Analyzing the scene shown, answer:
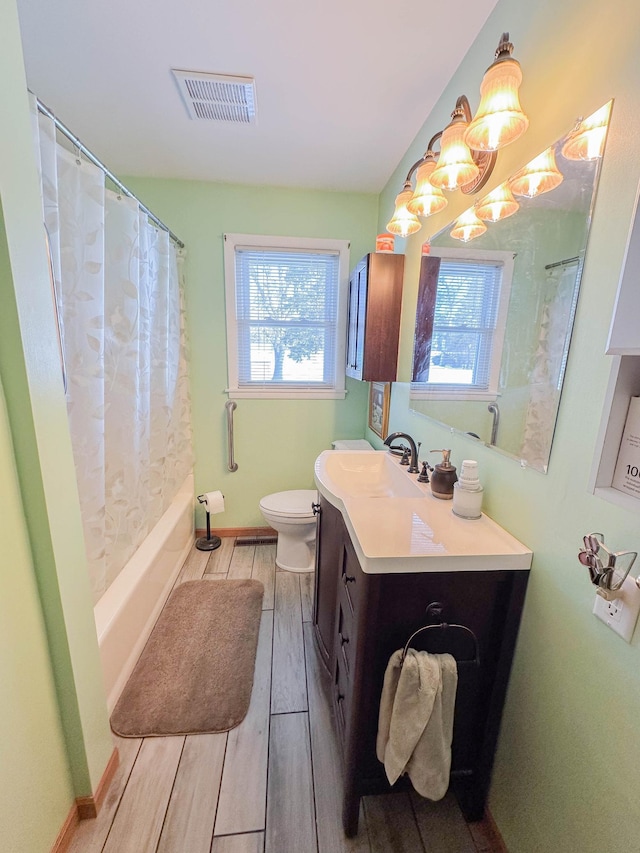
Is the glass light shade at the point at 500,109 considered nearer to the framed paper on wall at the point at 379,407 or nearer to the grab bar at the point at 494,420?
the grab bar at the point at 494,420

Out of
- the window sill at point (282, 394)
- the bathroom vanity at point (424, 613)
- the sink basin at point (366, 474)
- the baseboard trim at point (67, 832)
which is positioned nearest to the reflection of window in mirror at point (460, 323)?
the sink basin at point (366, 474)

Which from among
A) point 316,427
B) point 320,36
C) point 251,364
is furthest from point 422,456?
point 320,36

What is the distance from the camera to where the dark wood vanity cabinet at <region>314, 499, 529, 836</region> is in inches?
35.6

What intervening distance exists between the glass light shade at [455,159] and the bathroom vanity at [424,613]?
1065 mm

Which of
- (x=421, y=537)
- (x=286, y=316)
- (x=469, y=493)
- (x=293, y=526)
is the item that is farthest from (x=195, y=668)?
(x=286, y=316)

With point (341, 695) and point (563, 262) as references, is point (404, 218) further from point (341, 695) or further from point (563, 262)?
point (341, 695)

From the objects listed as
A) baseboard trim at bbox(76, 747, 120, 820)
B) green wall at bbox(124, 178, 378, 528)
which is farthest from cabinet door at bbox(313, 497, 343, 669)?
green wall at bbox(124, 178, 378, 528)

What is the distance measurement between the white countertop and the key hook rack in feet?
0.82

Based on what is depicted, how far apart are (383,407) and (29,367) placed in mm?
1751

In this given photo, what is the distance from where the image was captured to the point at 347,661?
1.09 m

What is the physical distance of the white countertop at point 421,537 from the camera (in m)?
0.87

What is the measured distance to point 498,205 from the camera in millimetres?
1042

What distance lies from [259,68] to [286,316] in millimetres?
1288

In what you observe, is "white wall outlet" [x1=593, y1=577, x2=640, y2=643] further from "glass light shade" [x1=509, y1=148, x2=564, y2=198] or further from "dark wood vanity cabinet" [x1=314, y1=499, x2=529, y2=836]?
"glass light shade" [x1=509, y1=148, x2=564, y2=198]
